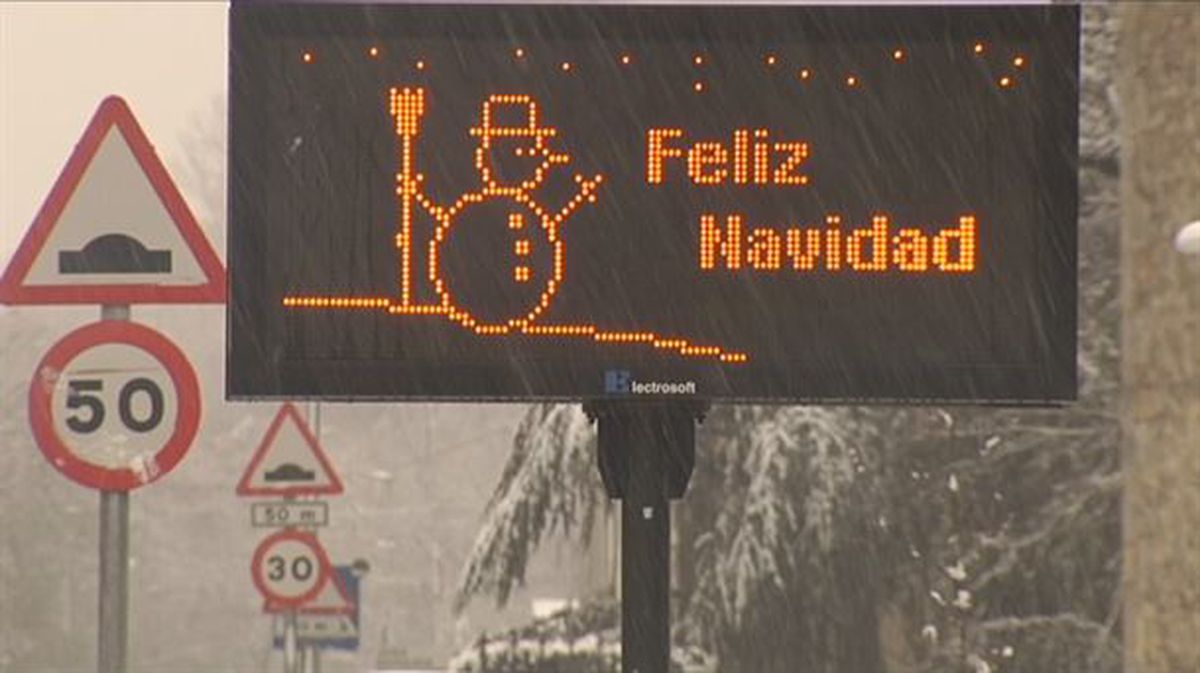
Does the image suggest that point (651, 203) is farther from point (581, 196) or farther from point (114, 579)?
point (114, 579)

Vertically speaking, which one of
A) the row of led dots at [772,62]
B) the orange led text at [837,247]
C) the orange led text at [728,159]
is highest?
the row of led dots at [772,62]

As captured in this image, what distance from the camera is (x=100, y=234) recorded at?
33.9 feet

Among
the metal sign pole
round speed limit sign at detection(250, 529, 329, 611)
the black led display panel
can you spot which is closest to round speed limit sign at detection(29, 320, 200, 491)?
the metal sign pole

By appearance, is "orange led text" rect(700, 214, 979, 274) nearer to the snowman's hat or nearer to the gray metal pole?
the snowman's hat

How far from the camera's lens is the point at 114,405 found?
33.6ft

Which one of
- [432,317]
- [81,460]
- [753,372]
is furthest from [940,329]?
[81,460]

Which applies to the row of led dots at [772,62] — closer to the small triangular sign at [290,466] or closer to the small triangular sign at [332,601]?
the small triangular sign at [290,466]

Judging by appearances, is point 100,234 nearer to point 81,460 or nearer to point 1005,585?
point 81,460

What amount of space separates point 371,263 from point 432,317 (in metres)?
0.19

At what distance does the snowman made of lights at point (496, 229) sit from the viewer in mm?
7973

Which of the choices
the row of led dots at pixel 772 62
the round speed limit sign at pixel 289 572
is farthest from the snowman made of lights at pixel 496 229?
the round speed limit sign at pixel 289 572

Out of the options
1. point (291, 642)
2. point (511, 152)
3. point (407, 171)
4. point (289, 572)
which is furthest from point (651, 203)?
point (291, 642)

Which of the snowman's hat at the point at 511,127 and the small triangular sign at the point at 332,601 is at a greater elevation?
the snowman's hat at the point at 511,127

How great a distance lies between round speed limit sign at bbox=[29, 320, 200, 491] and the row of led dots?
91.7 inches
